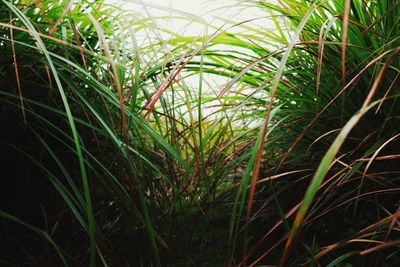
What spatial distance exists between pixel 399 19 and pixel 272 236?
651mm

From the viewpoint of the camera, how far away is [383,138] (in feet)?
2.72

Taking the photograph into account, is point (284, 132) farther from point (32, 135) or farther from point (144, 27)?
point (32, 135)

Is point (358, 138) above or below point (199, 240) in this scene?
above

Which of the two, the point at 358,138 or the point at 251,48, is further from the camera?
the point at 251,48

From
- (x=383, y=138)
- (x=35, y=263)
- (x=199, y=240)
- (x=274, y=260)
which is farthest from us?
(x=199, y=240)

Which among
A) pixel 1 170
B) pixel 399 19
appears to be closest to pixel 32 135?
pixel 1 170

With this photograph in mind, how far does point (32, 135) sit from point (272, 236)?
667mm

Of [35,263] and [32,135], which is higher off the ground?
[32,135]

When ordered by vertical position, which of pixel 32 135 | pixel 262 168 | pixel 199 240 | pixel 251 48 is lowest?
pixel 199 240

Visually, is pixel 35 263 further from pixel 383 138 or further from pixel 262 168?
pixel 383 138

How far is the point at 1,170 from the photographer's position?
0.85m

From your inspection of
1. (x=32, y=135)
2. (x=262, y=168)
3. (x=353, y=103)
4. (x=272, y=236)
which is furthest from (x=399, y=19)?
(x=32, y=135)

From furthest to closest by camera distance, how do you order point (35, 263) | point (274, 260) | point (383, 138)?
1. point (274, 260)
2. point (383, 138)
3. point (35, 263)

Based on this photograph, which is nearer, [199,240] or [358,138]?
[358,138]
